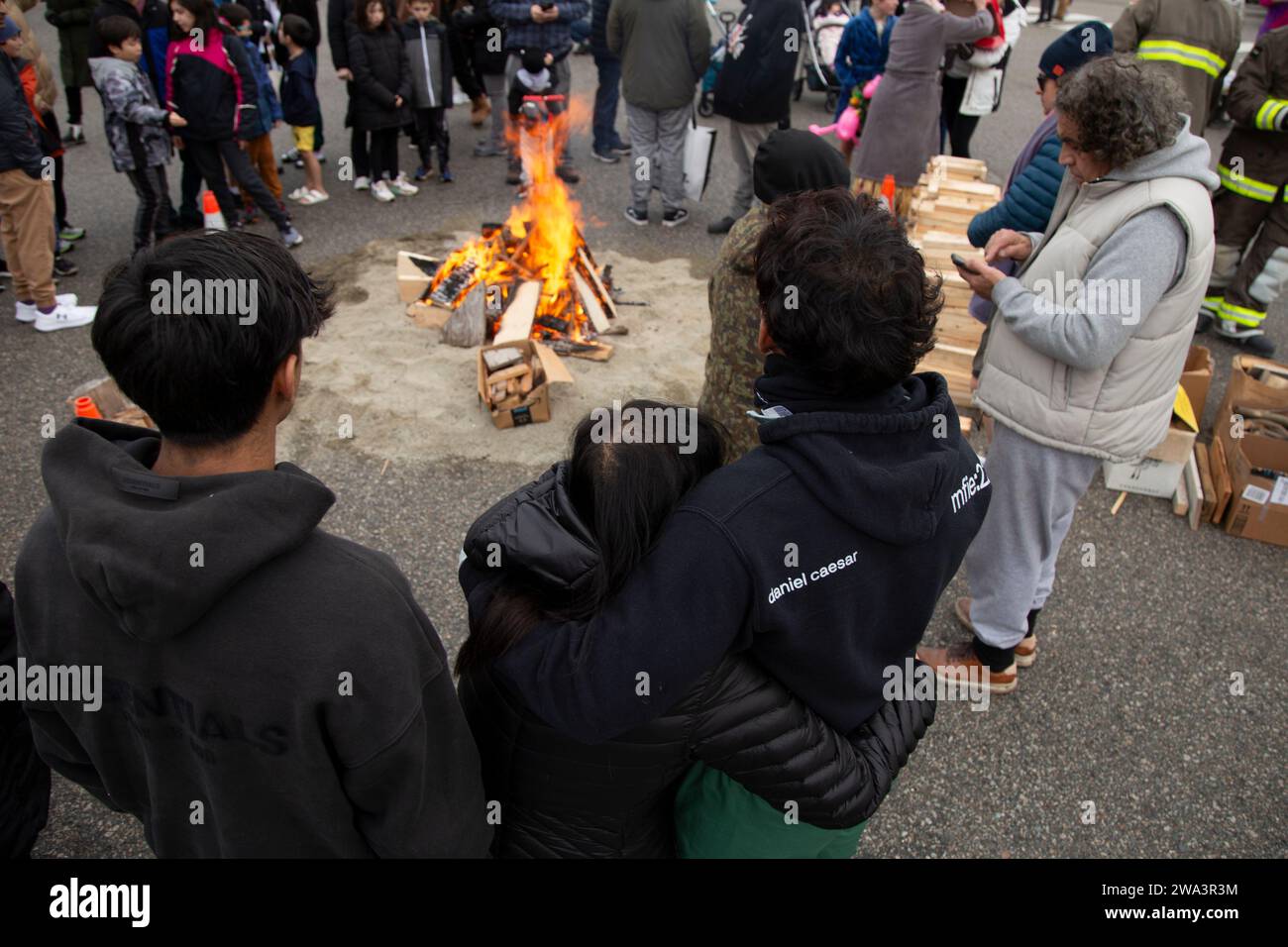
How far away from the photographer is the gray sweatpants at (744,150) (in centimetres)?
789

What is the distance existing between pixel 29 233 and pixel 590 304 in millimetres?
3670

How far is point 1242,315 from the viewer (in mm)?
6348

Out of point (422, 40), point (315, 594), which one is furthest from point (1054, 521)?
point (422, 40)

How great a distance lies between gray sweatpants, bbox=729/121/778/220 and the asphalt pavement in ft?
13.6

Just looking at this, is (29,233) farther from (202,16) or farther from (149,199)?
(202,16)

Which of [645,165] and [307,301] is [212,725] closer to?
[307,301]

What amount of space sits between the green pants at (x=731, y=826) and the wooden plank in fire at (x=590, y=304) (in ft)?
15.3

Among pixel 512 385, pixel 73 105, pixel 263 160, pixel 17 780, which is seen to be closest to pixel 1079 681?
pixel 512 385

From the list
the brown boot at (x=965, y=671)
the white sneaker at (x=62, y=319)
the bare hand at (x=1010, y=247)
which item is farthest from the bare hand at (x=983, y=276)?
the white sneaker at (x=62, y=319)

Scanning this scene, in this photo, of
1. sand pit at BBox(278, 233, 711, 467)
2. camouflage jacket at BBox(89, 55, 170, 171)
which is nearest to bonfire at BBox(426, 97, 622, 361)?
sand pit at BBox(278, 233, 711, 467)

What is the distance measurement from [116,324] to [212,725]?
2.17 ft

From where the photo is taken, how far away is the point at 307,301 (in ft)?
5.03

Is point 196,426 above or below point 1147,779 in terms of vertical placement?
above

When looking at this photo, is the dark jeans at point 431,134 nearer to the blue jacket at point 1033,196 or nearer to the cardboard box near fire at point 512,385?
the cardboard box near fire at point 512,385
